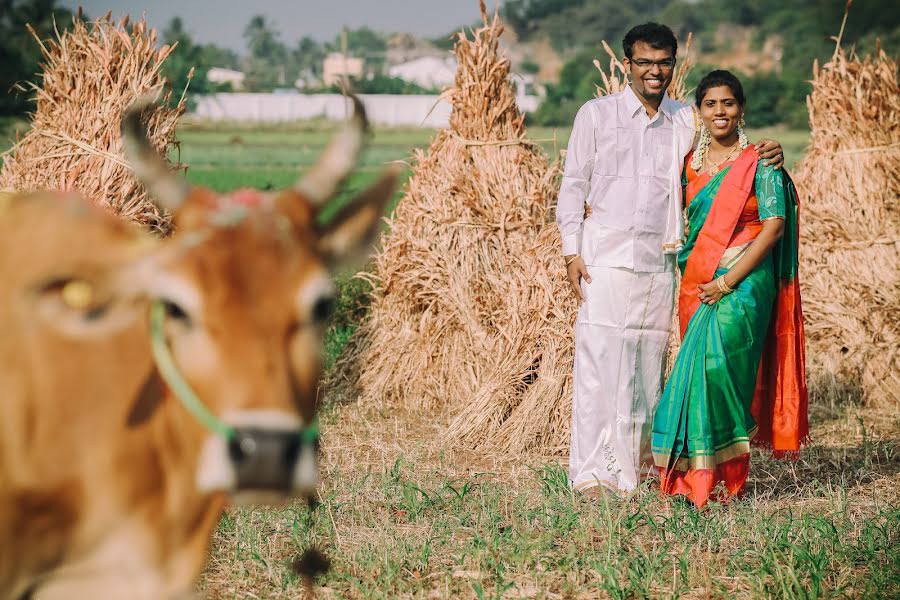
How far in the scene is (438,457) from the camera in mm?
6277

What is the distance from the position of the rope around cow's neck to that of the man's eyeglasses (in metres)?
3.44

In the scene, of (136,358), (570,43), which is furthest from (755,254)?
(570,43)

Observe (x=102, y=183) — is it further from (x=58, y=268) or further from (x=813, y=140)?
(x=813, y=140)

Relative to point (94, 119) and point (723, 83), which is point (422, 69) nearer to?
point (94, 119)

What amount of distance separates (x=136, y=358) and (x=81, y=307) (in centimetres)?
16

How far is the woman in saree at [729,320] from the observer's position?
5051 millimetres

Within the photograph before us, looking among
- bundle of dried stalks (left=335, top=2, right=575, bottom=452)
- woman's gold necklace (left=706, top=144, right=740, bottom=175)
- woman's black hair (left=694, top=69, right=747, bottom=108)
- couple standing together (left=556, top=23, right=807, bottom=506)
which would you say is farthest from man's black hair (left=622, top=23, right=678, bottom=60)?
bundle of dried stalks (left=335, top=2, right=575, bottom=452)

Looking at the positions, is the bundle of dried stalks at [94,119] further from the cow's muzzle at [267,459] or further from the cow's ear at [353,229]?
the cow's muzzle at [267,459]

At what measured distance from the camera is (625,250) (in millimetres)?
5207

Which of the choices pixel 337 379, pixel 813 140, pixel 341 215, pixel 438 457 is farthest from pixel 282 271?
pixel 813 140

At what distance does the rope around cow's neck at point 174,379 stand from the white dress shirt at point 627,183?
10.7 feet

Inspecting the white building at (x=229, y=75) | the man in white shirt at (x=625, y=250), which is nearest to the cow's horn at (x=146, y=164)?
the man in white shirt at (x=625, y=250)

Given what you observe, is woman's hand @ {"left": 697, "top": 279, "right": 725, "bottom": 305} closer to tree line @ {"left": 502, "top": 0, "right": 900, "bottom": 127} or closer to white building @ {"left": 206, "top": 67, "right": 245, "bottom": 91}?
tree line @ {"left": 502, "top": 0, "right": 900, "bottom": 127}

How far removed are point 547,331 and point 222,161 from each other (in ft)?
94.1
